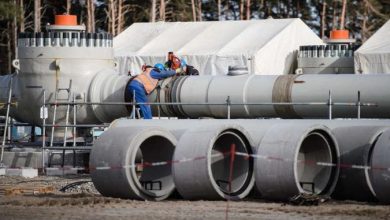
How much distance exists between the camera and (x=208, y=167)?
17547 mm

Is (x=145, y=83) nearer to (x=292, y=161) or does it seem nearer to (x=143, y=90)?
(x=143, y=90)

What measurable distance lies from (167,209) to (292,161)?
6.84 ft

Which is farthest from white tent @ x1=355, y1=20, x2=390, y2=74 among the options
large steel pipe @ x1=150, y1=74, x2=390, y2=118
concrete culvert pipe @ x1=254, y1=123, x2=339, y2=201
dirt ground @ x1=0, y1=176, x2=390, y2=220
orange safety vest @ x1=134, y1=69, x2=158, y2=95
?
dirt ground @ x1=0, y1=176, x2=390, y2=220

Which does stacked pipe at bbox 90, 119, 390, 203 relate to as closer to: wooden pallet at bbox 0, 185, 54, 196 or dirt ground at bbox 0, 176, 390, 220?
dirt ground at bbox 0, 176, 390, 220

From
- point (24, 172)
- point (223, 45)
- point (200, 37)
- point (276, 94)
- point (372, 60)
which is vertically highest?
point (200, 37)

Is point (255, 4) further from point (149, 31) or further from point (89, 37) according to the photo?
point (89, 37)

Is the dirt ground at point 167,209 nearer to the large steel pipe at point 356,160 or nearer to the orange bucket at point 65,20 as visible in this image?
the large steel pipe at point 356,160

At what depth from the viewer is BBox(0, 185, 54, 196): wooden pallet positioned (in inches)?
810

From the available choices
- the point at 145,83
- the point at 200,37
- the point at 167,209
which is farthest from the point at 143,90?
the point at 200,37

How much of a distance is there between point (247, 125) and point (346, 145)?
209 cm

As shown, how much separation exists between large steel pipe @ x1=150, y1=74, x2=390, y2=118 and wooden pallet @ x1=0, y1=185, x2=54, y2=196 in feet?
15.7

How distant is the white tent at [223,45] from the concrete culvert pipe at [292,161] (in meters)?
17.9

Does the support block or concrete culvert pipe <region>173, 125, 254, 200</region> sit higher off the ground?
concrete culvert pipe <region>173, 125, 254, 200</region>

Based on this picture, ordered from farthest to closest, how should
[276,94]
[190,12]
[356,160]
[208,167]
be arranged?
[190,12] < [276,94] < [356,160] < [208,167]
